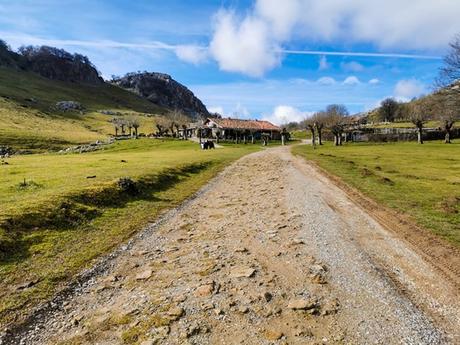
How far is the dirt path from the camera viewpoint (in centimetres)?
831

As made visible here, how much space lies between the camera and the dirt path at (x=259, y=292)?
27.3 ft

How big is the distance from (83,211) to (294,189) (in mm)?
14171

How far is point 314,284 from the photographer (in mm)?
10766

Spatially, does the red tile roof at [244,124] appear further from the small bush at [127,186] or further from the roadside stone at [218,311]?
the roadside stone at [218,311]

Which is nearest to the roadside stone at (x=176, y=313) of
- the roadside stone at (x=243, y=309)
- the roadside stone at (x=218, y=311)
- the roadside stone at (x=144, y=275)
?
the roadside stone at (x=218, y=311)

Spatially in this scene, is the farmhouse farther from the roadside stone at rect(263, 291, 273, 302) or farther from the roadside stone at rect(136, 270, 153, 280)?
the roadside stone at rect(263, 291, 273, 302)

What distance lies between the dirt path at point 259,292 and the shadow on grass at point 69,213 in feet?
11.8

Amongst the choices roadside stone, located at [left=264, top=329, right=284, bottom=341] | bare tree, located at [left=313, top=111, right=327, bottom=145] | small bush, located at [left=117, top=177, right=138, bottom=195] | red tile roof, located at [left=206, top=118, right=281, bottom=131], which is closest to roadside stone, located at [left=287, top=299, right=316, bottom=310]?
roadside stone, located at [left=264, top=329, right=284, bottom=341]

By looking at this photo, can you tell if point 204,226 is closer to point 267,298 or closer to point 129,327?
point 267,298

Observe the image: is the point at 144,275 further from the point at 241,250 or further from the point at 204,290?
the point at 241,250

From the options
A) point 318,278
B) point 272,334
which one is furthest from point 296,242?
point 272,334

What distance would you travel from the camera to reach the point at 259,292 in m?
10.3

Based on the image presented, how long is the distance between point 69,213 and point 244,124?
134041 millimetres

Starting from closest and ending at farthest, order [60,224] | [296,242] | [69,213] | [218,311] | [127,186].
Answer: [218,311]
[296,242]
[60,224]
[69,213]
[127,186]
